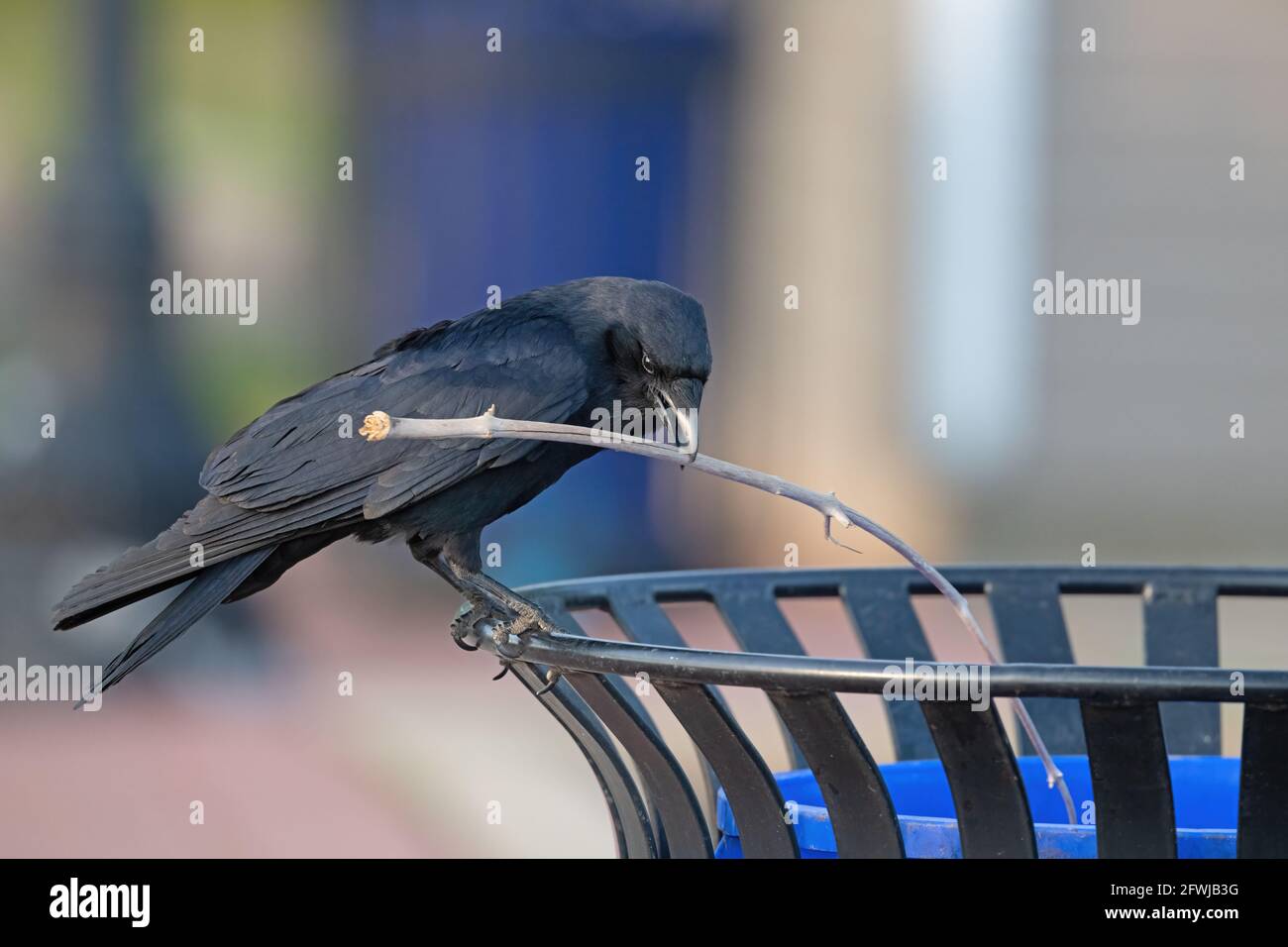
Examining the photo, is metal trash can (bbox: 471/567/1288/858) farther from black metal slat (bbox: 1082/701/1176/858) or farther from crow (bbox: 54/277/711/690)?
crow (bbox: 54/277/711/690)

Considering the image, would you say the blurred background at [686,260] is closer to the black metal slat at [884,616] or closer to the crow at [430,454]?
the crow at [430,454]

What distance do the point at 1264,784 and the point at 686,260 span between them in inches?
310

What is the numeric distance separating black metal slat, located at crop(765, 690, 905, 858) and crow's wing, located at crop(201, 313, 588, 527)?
3.79 feet

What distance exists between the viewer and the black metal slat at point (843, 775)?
194 centimetres

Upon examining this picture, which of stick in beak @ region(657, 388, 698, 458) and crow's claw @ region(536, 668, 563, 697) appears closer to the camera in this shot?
crow's claw @ region(536, 668, 563, 697)

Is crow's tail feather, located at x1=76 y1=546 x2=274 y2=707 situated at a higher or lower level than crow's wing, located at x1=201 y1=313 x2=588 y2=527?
lower

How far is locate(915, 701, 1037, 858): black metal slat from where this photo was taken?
6.12ft

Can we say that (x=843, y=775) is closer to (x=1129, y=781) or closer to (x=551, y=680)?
(x=1129, y=781)

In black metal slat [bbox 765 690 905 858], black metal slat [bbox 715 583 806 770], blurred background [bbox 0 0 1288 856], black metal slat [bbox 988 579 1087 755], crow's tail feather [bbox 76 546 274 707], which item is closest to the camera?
black metal slat [bbox 765 690 905 858]

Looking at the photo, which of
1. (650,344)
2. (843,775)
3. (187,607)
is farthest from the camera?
(650,344)

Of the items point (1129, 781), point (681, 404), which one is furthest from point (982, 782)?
point (681, 404)

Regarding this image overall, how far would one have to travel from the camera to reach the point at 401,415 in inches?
117

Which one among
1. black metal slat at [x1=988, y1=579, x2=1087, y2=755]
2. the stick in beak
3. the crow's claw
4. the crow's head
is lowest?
the crow's claw

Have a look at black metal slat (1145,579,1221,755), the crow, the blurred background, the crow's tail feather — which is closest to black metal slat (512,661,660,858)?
the crow
